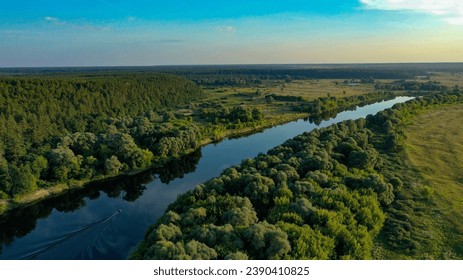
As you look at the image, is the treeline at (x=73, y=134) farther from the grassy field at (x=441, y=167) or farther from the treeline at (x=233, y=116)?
the grassy field at (x=441, y=167)

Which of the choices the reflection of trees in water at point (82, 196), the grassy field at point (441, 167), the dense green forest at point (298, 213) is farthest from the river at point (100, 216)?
the grassy field at point (441, 167)

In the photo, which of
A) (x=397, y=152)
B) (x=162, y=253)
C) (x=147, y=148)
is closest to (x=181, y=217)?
(x=162, y=253)

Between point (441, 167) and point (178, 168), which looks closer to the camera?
point (441, 167)

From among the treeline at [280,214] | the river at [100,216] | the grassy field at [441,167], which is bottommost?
the river at [100,216]

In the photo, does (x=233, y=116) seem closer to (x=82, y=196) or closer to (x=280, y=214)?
(x=82, y=196)

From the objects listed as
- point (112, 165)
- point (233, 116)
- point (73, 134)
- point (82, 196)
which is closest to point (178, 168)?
point (112, 165)

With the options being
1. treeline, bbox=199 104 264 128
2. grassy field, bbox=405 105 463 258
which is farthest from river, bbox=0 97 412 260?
grassy field, bbox=405 105 463 258

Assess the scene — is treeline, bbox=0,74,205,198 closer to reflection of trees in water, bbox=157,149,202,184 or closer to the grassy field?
reflection of trees in water, bbox=157,149,202,184
